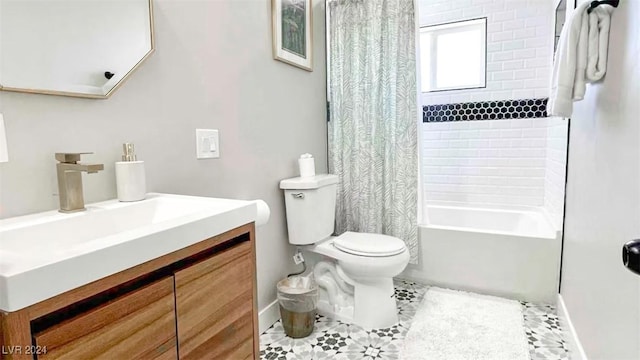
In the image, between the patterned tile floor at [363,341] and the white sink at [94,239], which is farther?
the patterned tile floor at [363,341]

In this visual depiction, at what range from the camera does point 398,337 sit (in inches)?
75.5

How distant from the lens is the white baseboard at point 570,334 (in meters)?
1.56

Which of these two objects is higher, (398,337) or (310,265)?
(310,265)

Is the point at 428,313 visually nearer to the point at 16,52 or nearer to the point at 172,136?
the point at 172,136

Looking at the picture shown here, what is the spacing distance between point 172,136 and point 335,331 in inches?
52.8

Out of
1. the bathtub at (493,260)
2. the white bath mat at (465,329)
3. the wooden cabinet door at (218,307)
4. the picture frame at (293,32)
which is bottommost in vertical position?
the white bath mat at (465,329)

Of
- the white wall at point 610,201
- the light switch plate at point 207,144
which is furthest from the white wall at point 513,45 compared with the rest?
the light switch plate at point 207,144

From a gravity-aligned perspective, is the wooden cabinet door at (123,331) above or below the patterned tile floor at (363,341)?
above

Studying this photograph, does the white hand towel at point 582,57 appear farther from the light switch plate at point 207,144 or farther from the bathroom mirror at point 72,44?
the bathroom mirror at point 72,44

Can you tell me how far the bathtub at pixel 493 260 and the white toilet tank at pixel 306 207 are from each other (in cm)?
81

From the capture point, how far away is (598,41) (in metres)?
1.29

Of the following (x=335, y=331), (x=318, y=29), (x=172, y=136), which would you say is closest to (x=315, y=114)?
(x=318, y=29)

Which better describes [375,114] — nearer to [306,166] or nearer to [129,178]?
[306,166]

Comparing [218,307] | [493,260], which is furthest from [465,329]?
[218,307]
